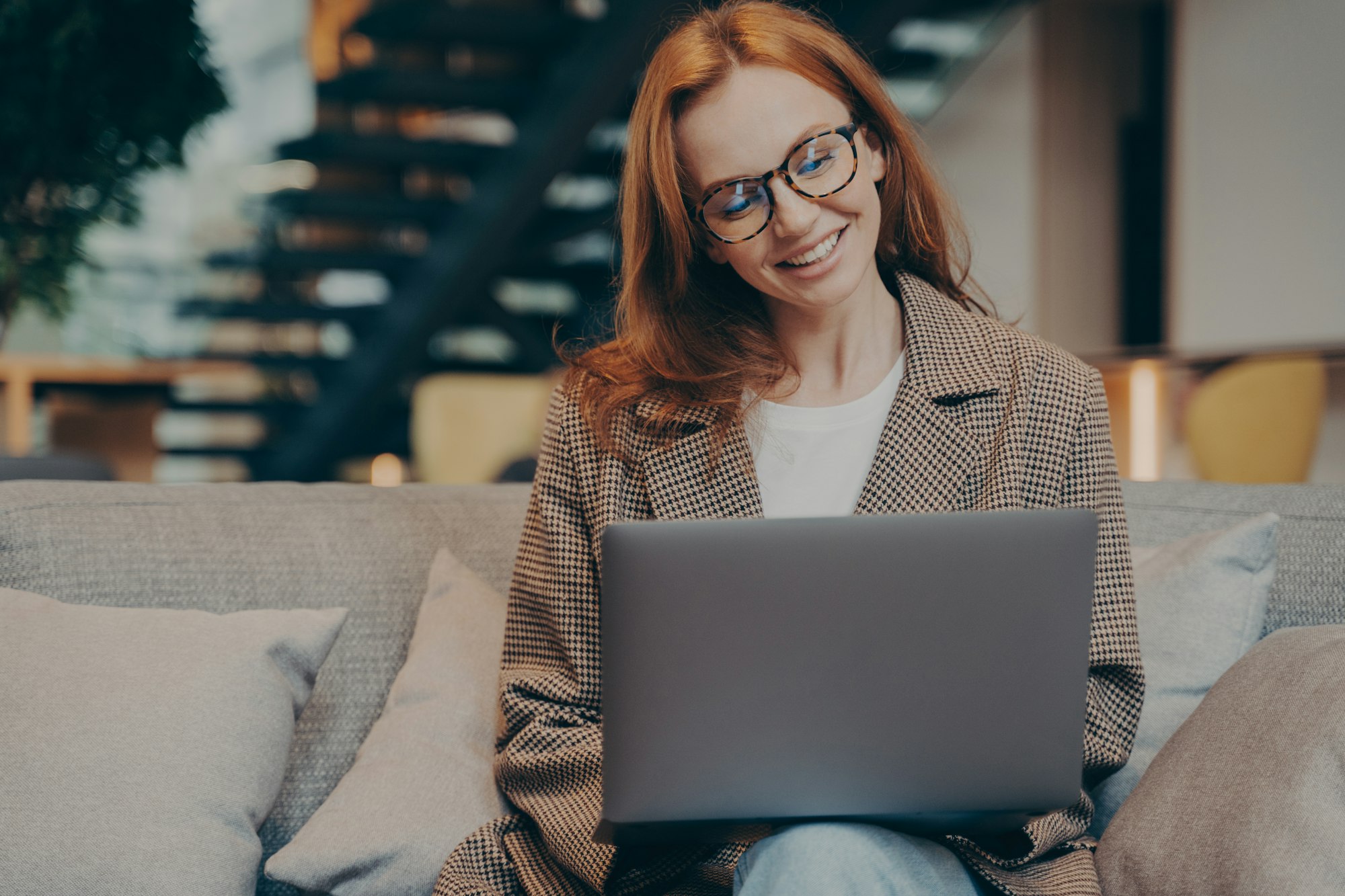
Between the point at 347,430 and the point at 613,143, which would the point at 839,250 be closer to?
the point at 613,143

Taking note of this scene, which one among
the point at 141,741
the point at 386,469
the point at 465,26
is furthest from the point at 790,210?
the point at 386,469

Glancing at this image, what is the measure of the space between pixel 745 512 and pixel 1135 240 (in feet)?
14.9

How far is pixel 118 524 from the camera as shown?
153 cm

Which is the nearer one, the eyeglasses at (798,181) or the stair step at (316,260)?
the eyeglasses at (798,181)

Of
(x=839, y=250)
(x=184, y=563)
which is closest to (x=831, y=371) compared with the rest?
(x=839, y=250)

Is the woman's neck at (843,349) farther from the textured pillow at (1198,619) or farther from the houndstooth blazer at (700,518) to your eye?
the textured pillow at (1198,619)

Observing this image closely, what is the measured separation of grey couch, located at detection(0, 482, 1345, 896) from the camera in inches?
58.6

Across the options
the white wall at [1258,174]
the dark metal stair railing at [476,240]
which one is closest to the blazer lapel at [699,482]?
the dark metal stair railing at [476,240]

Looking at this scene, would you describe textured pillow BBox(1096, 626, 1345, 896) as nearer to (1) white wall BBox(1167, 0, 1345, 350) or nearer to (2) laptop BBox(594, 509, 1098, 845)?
(2) laptop BBox(594, 509, 1098, 845)

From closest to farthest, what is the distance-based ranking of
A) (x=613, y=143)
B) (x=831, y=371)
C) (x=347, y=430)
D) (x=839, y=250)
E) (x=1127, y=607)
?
(x=1127, y=607)
(x=839, y=250)
(x=831, y=371)
(x=613, y=143)
(x=347, y=430)

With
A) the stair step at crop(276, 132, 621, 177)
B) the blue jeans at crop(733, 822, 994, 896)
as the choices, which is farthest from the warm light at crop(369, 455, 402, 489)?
the blue jeans at crop(733, 822, 994, 896)

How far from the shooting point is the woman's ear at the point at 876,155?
1.49m

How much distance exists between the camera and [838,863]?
3.14 feet

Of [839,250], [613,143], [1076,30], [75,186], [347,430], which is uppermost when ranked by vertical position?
[1076,30]
